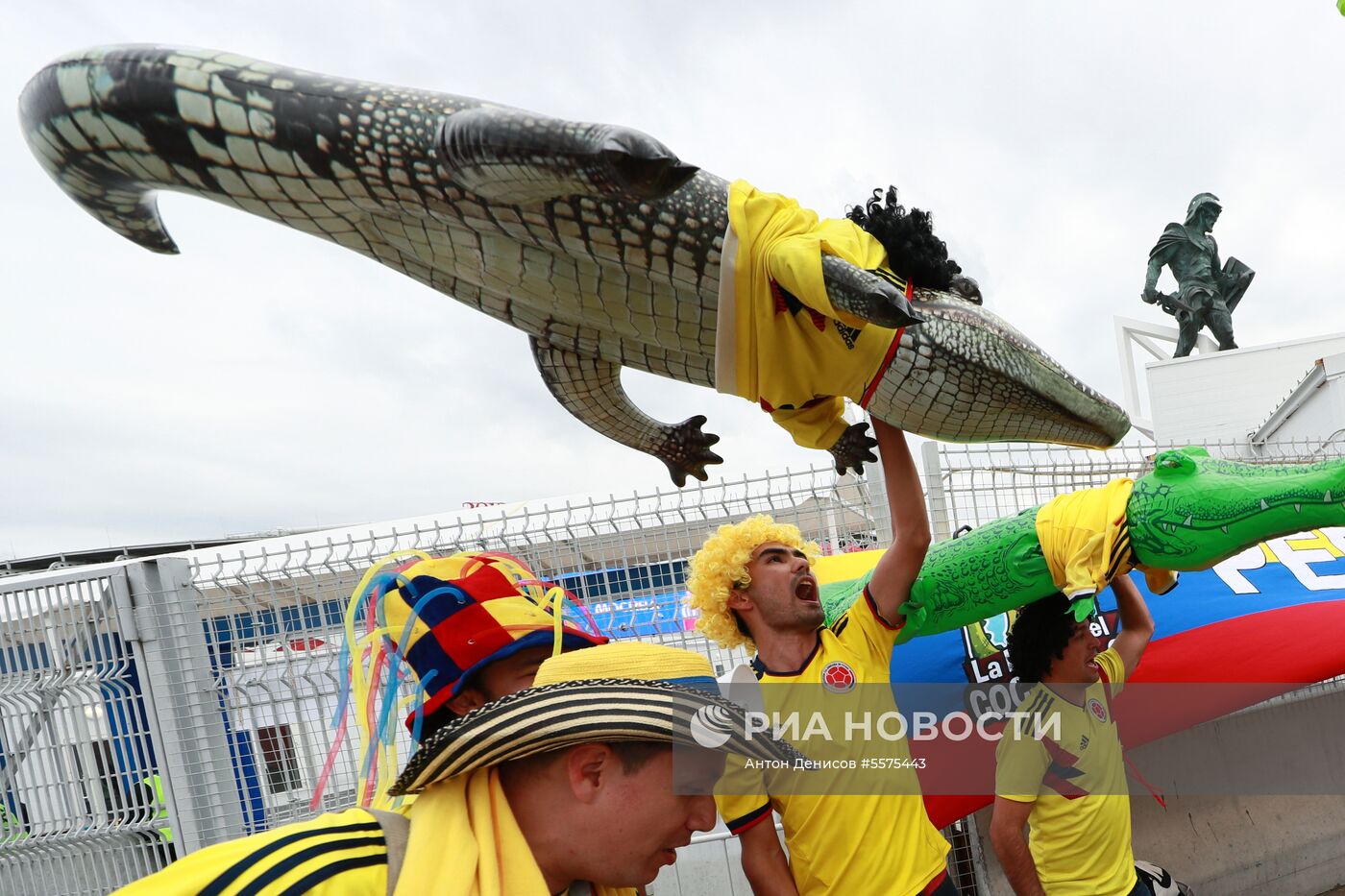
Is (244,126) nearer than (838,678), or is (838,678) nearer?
(244,126)

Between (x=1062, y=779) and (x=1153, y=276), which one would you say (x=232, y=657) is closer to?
(x=1062, y=779)

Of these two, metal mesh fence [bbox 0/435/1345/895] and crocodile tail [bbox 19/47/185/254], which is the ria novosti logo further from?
metal mesh fence [bbox 0/435/1345/895]

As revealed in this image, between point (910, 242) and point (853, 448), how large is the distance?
16.8 inches

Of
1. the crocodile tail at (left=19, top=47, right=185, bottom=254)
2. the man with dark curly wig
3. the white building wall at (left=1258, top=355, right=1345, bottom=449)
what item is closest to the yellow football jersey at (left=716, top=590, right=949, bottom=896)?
the man with dark curly wig

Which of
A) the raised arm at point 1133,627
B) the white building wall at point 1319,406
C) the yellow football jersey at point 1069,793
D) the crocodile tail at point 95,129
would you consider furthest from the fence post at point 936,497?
the white building wall at point 1319,406

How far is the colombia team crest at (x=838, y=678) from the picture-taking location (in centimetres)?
232

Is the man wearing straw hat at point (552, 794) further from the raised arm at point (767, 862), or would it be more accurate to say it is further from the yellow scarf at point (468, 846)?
the raised arm at point (767, 862)

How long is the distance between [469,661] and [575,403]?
1.58ft

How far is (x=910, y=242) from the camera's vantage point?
1.44 metres

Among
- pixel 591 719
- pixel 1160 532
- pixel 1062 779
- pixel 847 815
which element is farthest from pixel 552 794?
pixel 1062 779

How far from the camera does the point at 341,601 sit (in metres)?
3.33

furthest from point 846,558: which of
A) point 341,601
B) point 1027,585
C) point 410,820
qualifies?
point 410,820

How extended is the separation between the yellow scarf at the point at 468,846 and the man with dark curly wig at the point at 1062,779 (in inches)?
75.2

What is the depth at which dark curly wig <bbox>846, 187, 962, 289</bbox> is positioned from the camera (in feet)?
4.72
